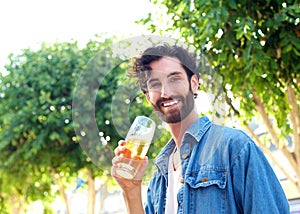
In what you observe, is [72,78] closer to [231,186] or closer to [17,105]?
[17,105]

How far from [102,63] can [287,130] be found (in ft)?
14.8

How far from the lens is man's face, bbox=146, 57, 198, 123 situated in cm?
140

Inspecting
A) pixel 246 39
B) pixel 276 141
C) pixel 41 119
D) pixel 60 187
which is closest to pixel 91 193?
pixel 60 187

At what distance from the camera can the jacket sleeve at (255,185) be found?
1338 millimetres

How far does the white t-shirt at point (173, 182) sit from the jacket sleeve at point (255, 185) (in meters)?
0.16

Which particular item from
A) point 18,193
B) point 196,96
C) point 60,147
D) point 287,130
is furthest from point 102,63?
point 18,193

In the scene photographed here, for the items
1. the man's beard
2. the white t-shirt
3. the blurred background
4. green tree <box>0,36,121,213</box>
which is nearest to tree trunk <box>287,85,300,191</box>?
the blurred background

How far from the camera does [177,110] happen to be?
4.62 ft

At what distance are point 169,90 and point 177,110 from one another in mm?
50

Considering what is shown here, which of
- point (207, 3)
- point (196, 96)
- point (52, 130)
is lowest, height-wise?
point (196, 96)

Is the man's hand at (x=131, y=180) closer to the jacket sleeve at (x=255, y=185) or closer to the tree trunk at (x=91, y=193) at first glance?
the jacket sleeve at (x=255, y=185)

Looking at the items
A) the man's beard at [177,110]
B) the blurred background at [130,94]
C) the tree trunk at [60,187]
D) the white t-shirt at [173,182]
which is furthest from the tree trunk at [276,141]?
the tree trunk at [60,187]

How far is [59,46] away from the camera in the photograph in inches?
560

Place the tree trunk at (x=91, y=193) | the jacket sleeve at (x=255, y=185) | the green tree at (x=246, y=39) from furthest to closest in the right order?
1. the tree trunk at (x=91, y=193)
2. the green tree at (x=246, y=39)
3. the jacket sleeve at (x=255, y=185)
